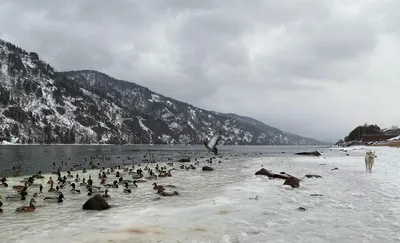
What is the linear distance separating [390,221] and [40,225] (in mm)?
14703

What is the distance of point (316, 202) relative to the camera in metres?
18.4

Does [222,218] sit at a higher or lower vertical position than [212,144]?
lower

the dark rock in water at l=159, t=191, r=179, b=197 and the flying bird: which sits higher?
the flying bird

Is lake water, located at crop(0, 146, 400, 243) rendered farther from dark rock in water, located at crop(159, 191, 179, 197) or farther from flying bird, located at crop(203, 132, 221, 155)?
flying bird, located at crop(203, 132, 221, 155)

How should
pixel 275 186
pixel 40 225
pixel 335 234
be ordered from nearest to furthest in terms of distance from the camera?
pixel 335 234 < pixel 40 225 < pixel 275 186

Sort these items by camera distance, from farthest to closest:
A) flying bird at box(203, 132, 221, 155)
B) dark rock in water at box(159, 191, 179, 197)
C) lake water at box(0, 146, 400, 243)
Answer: dark rock in water at box(159, 191, 179, 197), flying bird at box(203, 132, 221, 155), lake water at box(0, 146, 400, 243)

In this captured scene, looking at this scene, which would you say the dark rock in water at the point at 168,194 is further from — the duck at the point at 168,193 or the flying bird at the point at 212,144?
the flying bird at the point at 212,144

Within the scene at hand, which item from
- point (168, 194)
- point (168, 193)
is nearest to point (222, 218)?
point (168, 194)

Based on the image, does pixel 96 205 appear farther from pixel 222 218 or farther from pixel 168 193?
pixel 222 218

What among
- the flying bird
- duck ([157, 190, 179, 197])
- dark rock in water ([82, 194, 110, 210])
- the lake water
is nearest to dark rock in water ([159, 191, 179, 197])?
duck ([157, 190, 179, 197])

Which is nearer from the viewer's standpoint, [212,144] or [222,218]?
[222,218]

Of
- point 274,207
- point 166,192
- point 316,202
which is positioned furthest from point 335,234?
point 166,192

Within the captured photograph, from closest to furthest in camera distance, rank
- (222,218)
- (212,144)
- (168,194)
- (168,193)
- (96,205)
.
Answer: (222,218) → (96,205) → (212,144) → (168,194) → (168,193)

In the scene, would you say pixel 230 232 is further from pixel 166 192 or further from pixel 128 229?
pixel 166 192
